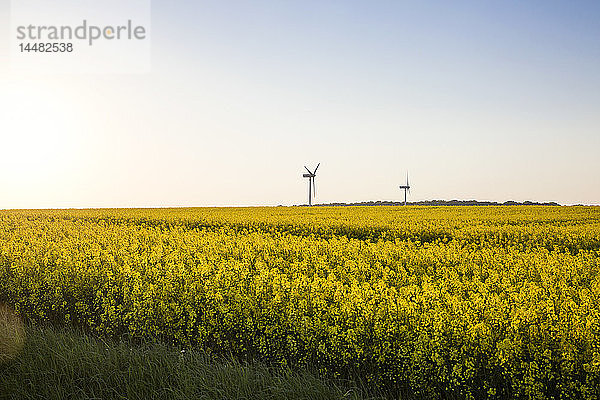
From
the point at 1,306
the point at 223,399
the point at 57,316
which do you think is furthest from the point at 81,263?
the point at 223,399

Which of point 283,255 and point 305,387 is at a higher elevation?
point 283,255

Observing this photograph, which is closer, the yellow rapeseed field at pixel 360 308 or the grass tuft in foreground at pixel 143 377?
the yellow rapeseed field at pixel 360 308

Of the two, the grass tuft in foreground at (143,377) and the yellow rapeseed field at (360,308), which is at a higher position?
the yellow rapeseed field at (360,308)

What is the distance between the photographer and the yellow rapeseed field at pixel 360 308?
15.7ft

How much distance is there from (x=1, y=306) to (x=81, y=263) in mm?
1952

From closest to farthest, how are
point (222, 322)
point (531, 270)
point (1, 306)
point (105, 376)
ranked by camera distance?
point (105, 376) → point (222, 322) → point (531, 270) → point (1, 306)

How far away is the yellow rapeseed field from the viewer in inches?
188

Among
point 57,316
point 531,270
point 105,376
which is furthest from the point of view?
point 57,316

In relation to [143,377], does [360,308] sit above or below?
above

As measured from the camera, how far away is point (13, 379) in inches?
242

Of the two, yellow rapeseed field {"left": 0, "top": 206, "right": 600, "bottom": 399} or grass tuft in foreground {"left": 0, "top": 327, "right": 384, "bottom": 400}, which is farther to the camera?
grass tuft in foreground {"left": 0, "top": 327, "right": 384, "bottom": 400}

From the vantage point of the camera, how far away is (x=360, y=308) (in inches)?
225

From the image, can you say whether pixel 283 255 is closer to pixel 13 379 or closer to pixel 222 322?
pixel 222 322

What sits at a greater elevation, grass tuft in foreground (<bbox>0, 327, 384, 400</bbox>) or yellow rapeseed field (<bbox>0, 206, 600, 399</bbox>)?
yellow rapeseed field (<bbox>0, 206, 600, 399</bbox>)
